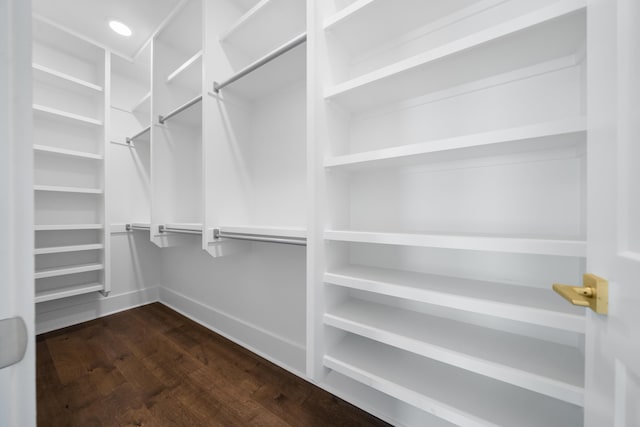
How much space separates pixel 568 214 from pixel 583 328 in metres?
0.37

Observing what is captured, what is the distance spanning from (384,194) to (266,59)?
0.92 metres

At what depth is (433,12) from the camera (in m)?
0.88

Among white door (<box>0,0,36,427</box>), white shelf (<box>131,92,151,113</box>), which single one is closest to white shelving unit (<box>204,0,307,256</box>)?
white door (<box>0,0,36,427</box>)

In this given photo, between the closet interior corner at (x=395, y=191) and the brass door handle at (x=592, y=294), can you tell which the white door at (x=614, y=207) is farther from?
the closet interior corner at (x=395, y=191)

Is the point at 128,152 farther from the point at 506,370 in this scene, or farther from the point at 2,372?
the point at 506,370

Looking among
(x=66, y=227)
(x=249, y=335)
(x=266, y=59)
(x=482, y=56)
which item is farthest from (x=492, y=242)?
(x=66, y=227)

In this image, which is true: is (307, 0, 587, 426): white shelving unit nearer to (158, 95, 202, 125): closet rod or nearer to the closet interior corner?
the closet interior corner

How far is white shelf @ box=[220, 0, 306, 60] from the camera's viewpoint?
1.16m

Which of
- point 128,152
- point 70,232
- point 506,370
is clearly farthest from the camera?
point 128,152

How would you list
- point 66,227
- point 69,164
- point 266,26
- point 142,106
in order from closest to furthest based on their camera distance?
point 266,26 < point 66,227 < point 69,164 < point 142,106

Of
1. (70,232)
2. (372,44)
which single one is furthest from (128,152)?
(372,44)

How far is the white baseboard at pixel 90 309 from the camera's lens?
1.95 metres

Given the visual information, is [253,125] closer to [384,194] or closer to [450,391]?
[384,194]

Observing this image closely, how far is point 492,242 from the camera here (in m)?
0.60
